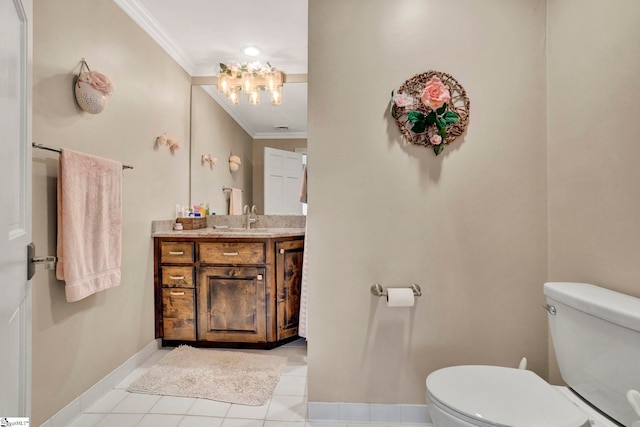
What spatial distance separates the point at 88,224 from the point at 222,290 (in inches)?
41.0

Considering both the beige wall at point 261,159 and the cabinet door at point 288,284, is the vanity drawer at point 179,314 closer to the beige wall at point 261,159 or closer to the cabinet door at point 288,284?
the cabinet door at point 288,284

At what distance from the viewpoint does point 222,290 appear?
2.48 metres

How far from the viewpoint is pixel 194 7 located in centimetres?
215

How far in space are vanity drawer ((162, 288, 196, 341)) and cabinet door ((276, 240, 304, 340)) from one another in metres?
0.65

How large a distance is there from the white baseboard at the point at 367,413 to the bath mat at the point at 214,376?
→ 14.2 inches

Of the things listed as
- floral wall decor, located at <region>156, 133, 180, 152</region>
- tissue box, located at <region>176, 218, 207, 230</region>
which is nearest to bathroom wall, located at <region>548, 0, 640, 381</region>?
floral wall decor, located at <region>156, 133, 180, 152</region>

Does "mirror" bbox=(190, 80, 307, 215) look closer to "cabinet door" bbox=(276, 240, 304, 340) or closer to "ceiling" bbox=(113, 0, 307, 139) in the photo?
"ceiling" bbox=(113, 0, 307, 139)

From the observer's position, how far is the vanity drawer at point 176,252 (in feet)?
8.20

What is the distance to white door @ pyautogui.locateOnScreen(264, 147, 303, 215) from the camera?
2.93 meters

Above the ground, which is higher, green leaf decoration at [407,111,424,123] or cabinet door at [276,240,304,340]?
green leaf decoration at [407,111,424,123]

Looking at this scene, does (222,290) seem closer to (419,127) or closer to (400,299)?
(400,299)

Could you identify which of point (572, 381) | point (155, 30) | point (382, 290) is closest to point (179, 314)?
point (382, 290)

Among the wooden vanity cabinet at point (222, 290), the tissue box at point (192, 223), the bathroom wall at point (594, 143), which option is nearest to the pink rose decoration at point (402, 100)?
the bathroom wall at point (594, 143)

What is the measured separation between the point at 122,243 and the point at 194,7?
157cm
